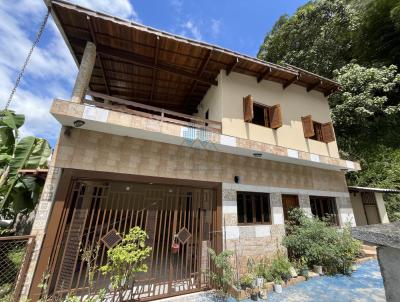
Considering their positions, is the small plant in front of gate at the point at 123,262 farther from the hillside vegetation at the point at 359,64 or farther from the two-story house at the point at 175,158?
the hillside vegetation at the point at 359,64

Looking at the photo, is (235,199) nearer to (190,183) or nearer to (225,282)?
(190,183)

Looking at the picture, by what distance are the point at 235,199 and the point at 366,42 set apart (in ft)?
67.5

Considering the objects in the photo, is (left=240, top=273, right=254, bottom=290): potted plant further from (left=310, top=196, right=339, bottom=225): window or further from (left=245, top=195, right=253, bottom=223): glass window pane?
(left=310, top=196, right=339, bottom=225): window

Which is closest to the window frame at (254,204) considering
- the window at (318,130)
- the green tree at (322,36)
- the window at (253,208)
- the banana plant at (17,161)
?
the window at (253,208)

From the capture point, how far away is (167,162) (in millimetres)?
6621

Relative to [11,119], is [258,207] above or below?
below

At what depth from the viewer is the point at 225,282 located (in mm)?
6031

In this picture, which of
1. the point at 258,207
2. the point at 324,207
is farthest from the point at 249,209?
the point at 324,207

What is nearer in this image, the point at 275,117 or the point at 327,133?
the point at 275,117

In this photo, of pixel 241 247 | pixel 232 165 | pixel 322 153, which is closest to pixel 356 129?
pixel 322 153

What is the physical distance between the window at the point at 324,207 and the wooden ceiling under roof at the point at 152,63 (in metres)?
5.66

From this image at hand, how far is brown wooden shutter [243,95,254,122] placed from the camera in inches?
317

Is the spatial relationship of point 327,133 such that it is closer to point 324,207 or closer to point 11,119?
point 324,207

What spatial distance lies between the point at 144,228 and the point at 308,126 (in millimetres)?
8278
